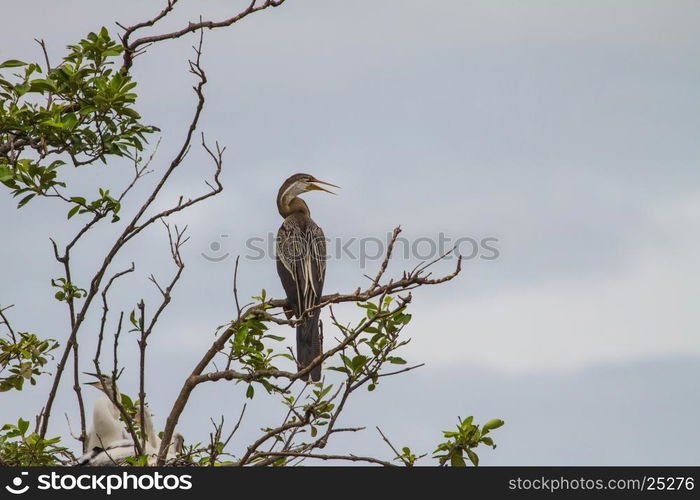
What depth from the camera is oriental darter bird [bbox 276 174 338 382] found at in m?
7.85

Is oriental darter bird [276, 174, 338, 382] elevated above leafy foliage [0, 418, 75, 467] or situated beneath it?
elevated above

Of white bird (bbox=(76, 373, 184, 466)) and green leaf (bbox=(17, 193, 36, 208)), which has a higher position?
green leaf (bbox=(17, 193, 36, 208))

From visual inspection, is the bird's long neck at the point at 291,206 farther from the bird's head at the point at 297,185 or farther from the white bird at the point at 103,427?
the white bird at the point at 103,427

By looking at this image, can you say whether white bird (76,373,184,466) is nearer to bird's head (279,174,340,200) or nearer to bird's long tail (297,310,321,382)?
bird's long tail (297,310,321,382)

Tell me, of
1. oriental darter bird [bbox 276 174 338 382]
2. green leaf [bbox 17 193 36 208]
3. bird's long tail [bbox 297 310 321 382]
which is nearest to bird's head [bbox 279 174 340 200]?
oriental darter bird [bbox 276 174 338 382]

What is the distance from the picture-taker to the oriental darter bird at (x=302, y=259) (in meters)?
7.85

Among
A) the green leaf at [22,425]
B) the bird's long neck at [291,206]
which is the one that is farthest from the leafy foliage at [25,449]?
the bird's long neck at [291,206]

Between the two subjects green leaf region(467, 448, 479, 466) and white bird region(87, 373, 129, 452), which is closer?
green leaf region(467, 448, 479, 466)

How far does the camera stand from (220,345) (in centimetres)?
691

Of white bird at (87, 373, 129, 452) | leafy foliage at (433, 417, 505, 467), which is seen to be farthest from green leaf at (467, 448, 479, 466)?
white bird at (87, 373, 129, 452)

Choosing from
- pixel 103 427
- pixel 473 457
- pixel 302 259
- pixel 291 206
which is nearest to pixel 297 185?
pixel 291 206

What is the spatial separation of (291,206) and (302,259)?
117cm

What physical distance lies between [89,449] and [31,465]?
1.08 metres

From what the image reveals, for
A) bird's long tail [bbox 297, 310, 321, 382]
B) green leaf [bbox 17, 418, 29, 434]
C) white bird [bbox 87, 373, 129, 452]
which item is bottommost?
green leaf [bbox 17, 418, 29, 434]
